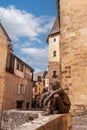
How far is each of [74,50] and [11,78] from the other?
1127cm

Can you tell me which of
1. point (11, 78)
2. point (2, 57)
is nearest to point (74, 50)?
point (2, 57)

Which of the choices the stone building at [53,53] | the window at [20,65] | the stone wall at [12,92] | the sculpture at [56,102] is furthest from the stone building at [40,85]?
the sculpture at [56,102]

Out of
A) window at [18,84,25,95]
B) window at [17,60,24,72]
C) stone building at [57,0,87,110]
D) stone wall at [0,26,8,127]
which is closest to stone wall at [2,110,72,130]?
stone building at [57,0,87,110]

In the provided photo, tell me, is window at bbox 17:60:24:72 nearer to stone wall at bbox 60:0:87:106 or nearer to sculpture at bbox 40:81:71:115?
stone wall at bbox 60:0:87:106

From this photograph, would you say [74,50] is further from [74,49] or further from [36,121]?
[36,121]

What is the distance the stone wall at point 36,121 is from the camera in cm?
321

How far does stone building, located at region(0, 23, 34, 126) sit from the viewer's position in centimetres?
1608

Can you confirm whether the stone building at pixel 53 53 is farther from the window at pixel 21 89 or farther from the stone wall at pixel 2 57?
the stone wall at pixel 2 57

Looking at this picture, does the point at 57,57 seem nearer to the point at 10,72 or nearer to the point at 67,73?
the point at 10,72

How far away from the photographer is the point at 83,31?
23.2ft

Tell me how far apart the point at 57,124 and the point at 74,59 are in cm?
381

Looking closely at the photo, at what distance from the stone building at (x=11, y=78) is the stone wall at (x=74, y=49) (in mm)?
9727

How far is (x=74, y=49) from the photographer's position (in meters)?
7.22

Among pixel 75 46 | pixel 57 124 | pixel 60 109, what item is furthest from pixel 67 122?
pixel 75 46
